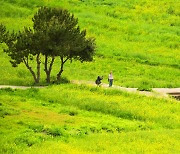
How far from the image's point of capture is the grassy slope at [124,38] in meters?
49.9

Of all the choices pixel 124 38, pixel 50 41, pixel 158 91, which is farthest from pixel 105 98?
pixel 124 38

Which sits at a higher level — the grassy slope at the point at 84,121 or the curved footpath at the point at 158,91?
the grassy slope at the point at 84,121

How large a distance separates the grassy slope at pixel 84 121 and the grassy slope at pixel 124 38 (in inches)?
310

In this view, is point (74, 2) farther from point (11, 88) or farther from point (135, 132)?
point (135, 132)

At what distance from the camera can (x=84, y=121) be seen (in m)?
31.0

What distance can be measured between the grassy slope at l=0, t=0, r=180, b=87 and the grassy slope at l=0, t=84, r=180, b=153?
7.87 metres

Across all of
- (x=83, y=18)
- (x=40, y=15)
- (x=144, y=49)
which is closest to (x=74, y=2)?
(x=83, y=18)

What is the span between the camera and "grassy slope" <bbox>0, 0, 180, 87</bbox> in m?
49.9

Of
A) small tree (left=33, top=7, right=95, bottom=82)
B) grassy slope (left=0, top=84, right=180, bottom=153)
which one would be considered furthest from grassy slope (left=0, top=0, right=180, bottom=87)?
grassy slope (left=0, top=84, right=180, bottom=153)

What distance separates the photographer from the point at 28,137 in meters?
25.5

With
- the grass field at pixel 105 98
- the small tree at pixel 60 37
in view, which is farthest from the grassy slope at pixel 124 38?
the small tree at pixel 60 37

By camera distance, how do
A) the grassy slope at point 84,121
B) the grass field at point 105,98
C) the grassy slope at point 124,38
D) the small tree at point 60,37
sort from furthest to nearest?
1. the grassy slope at point 124,38
2. the small tree at point 60,37
3. the grass field at point 105,98
4. the grassy slope at point 84,121

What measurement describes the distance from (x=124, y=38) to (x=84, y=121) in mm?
33623

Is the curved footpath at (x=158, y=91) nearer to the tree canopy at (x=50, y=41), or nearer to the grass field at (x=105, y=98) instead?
the grass field at (x=105, y=98)
